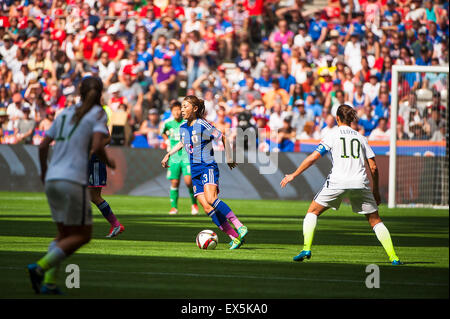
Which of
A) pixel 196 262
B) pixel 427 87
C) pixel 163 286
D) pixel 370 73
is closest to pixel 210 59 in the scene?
pixel 370 73

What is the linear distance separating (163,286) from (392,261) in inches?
142

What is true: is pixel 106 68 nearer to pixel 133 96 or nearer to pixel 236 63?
pixel 133 96

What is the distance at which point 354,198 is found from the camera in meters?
11.0

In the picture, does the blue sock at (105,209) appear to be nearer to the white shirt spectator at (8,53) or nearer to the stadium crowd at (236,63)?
the stadium crowd at (236,63)

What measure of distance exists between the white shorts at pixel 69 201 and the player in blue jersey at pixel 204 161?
16.6 feet

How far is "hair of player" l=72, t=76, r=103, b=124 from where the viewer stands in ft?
26.7

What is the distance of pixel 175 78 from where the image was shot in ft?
91.7

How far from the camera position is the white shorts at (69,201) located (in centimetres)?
789

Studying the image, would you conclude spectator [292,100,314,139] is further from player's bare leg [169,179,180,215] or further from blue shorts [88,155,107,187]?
blue shorts [88,155,107,187]

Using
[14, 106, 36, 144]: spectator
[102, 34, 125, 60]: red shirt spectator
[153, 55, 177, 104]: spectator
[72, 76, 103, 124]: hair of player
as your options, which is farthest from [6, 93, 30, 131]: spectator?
[72, 76, 103, 124]: hair of player

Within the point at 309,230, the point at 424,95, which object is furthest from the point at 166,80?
the point at 309,230

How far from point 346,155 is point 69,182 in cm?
430

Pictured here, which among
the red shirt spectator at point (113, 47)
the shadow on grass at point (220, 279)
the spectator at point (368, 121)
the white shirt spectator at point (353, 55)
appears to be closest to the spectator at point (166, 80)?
the red shirt spectator at point (113, 47)

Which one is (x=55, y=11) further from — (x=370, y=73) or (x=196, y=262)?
(x=196, y=262)
